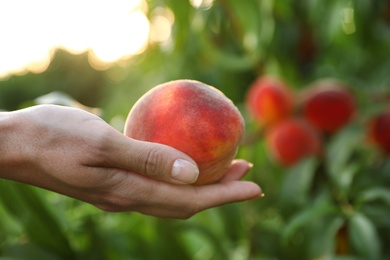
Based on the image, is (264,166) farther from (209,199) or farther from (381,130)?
(209,199)

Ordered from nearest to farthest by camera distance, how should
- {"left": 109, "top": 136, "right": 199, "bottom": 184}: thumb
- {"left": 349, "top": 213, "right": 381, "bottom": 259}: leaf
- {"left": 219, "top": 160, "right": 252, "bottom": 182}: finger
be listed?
{"left": 109, "top": 136, "right": 199, "bottom": 184}: thumb
{"left": 219, "top": 160, "right": 252, "bottom": 182}: finger
{"left": 349, "top": 213, "right": 381, "bottom": 259}: leaf

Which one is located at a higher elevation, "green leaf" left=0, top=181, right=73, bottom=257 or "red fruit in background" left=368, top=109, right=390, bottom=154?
"red fruit in background" left=368, top=109, right=390, bottom=154

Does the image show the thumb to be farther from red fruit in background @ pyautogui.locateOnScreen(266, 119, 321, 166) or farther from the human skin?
red fruit in background @ pyautogui.locateOnScreen(266, 119, 321, 166)

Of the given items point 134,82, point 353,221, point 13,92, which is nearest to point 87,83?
point 13,92

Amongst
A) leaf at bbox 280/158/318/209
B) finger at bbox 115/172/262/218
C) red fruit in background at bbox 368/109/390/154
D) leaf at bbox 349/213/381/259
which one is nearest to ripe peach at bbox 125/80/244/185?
finger at bbox 115/172/262/218

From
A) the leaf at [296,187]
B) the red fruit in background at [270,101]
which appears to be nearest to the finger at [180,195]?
the leaf at [296,187]

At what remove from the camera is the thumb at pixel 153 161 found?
1.68 ft

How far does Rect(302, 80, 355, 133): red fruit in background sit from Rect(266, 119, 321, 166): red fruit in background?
1.0 inches

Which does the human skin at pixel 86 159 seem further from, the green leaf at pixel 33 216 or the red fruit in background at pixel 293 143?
the red fruit in background at pixel 293 143

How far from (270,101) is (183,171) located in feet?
1.99

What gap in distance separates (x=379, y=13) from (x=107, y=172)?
2.41 feet

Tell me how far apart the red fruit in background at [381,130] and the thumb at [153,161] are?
0.62m

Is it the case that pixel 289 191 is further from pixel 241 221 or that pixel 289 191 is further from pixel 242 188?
pixel 242 188

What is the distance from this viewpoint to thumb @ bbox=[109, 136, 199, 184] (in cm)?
51
